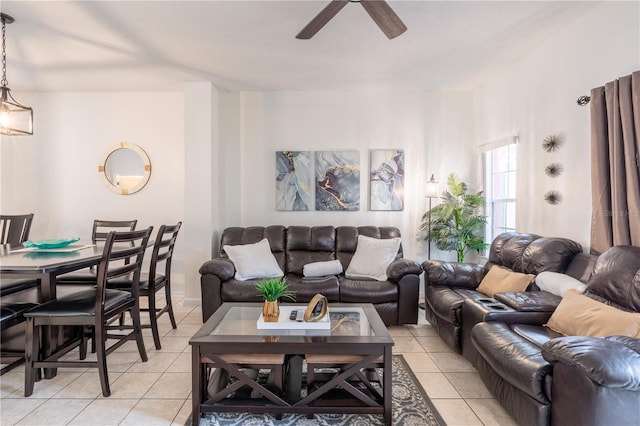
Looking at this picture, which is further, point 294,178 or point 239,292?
point 294,178

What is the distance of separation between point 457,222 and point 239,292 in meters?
2.66

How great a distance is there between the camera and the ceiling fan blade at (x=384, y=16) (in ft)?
6.54

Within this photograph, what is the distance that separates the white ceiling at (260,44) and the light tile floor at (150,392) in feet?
9.09

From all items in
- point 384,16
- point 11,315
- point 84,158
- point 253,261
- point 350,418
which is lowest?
point 350,418

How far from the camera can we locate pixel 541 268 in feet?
8.73

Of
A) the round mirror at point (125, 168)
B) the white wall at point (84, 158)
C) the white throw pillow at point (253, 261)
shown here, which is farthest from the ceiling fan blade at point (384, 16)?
the round mirror at point (125, 168)

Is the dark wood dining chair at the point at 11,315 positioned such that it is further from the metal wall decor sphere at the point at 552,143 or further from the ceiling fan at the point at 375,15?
the metal wall decor sphere at the point at 552,143

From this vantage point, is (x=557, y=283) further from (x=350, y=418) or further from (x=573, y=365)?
(x=350, y=418)

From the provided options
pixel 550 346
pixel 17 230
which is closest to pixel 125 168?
pixel 17 230

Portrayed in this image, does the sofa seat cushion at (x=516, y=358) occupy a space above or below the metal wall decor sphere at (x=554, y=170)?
below

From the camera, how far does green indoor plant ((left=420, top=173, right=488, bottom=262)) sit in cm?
410

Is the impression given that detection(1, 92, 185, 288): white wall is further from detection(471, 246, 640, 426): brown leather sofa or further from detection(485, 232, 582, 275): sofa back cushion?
detection(471, 246, 640, 426): brown leather sofa

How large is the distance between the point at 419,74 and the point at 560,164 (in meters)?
1.79

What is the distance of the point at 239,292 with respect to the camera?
3.43 meters
